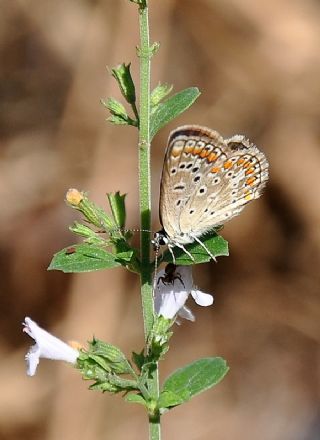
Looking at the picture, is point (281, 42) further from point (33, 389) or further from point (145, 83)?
point (145, 83)

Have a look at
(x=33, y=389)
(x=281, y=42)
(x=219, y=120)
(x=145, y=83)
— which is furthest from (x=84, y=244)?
(x=281, y=42)

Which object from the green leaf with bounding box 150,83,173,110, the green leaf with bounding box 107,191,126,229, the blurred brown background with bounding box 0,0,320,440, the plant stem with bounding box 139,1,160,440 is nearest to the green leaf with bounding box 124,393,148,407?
the plant stem with bounding box 139,1,160,440

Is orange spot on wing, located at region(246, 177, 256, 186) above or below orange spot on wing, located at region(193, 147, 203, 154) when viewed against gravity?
below

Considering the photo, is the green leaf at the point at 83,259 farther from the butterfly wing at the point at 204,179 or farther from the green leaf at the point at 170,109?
the green leaf at the point at 170,109

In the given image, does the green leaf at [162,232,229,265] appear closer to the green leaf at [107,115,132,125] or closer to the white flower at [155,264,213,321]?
the white flower at [155,264,213,321]

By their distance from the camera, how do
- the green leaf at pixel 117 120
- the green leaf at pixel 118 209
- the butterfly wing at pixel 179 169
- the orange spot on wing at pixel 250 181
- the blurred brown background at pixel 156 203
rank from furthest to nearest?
the blurred brown background at pixel 156 203 → the green leaf at pixel 118 209 → the green leaf at pixel 117 120 → the orange spot on wing at pixel 250 181 → the butterfly wing at pixel 179 169

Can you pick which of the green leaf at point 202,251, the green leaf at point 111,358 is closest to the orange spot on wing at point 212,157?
the green leaf at point 202,251

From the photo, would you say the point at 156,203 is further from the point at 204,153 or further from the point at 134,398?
the point at 204,153

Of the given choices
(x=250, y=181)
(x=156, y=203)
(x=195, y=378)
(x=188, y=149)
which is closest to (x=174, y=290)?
(x=195, y=378)
